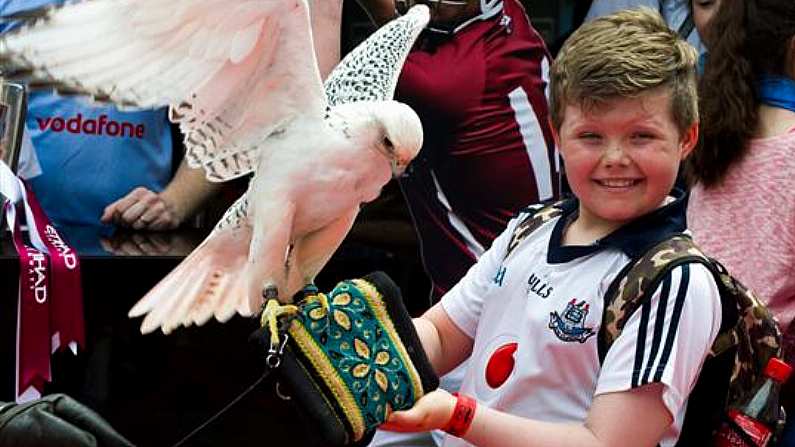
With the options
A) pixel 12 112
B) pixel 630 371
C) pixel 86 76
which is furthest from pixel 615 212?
pixel 12 112

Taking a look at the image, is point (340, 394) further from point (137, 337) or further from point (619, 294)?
point (137, 337)

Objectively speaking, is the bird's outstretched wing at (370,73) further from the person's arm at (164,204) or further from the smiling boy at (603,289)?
the person's arm at (164,204)

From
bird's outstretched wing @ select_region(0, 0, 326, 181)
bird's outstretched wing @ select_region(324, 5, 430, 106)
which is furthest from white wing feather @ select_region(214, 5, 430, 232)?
bird's outstretched wing @ select_region(0, 0, 326, 181)

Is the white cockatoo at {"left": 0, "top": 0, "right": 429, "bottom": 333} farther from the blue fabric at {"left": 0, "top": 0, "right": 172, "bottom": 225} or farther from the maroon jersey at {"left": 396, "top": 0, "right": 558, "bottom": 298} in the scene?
the blue fabric at {"left": 0, "top": 0, "right": 172, "bottom": 225}

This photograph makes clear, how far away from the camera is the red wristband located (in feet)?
5.49

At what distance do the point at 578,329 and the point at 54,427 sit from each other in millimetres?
693

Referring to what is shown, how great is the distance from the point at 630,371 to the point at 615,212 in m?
0.23

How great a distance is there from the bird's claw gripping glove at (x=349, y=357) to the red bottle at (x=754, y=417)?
0.45 m

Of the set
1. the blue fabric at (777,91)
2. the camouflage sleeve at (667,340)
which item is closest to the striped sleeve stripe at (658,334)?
the camouflage sleeve at (667,340)

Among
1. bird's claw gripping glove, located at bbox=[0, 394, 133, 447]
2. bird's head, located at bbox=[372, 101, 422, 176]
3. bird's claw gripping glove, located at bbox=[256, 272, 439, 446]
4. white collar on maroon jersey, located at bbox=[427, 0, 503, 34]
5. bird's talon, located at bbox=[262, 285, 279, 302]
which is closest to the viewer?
bird's claw gripping glove, located at bbox=[0, 394, 133, 447]

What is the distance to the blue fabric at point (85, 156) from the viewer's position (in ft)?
11.4

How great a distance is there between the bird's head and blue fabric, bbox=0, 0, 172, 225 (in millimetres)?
1534

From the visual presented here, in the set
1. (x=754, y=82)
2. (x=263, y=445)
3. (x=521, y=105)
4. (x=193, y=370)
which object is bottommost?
(x=263, y=445)

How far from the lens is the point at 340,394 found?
1568 millimetres
